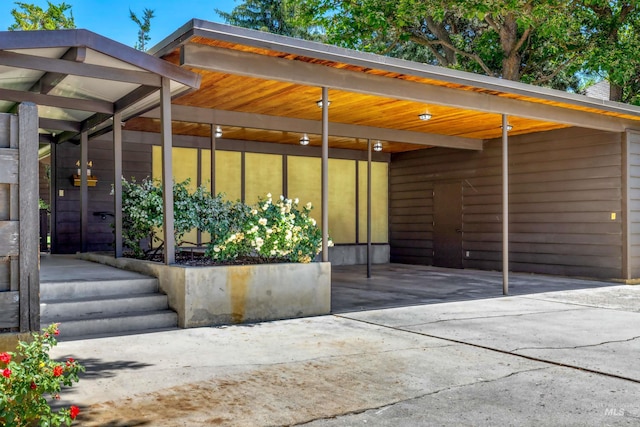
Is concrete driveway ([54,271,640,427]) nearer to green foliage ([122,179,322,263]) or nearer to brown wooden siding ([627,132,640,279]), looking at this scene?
green foliage ([122,179,322,263])

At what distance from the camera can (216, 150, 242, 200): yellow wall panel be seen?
34.8 ft

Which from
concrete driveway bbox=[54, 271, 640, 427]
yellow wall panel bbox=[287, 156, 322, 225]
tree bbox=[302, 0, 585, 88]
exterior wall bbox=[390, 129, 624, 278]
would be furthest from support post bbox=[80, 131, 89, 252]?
tree bbox=[302, 0, 585, 88]

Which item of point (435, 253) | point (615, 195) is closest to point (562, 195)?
point (615, 195)

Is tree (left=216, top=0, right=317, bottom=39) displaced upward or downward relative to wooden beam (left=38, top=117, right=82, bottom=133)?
upward

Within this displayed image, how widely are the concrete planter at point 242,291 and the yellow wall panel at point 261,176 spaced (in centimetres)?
499

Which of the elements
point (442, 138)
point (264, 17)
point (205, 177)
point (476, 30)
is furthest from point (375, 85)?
point (264, 17)

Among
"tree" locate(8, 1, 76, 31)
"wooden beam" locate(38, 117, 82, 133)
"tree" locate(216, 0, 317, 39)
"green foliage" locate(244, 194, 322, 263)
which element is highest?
"tree" locate(216, 0, 317, 39)

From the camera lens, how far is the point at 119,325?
195 inches

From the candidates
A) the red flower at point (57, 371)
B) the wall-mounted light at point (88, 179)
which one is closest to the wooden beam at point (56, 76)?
the wall-mounted light at point (88, 179)

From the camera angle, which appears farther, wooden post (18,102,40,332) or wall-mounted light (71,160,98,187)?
wall-mounted light (71,160,98,187)

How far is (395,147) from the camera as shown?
12.1 meters

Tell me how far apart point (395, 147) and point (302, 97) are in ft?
16.8

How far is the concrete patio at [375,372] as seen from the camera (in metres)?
2.89

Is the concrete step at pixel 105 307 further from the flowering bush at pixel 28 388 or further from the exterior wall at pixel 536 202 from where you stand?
the exterior wall at pixel 536 202
